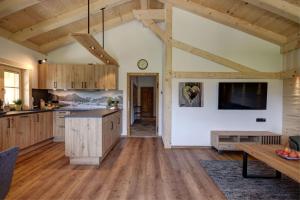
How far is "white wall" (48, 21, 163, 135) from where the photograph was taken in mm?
6871

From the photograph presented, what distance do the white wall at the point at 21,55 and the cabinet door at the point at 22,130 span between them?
1.51 meters

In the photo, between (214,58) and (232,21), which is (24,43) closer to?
(214,58)

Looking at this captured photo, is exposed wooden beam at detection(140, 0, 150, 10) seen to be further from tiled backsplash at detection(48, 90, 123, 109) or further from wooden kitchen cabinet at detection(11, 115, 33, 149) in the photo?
wooden kitchen cabinet at detection(11, 115, 33, 149)

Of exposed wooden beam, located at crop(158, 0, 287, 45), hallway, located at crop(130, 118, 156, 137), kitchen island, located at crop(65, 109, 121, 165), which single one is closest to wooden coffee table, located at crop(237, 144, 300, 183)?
kitchen island, located at crop(65, 109, 121, 165)

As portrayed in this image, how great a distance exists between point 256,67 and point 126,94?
3.87 metres

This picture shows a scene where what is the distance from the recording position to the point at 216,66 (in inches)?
212

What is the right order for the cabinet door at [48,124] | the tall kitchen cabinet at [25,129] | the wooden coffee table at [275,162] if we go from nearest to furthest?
the wooden coffee table at [275,162]
the tall kitchen cabinet at [25,129]
the cabinet door at [48,124]

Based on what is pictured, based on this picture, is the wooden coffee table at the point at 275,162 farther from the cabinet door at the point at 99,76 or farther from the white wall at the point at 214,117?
the cabinet door at the point at 99,76

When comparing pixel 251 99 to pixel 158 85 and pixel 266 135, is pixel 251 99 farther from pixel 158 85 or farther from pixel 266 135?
pixel 158 85

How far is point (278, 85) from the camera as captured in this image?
212 inches

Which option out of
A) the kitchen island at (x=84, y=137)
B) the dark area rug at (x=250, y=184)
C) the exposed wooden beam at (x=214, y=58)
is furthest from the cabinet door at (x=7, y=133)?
the exposed wooden beam at (x=214, y=58)

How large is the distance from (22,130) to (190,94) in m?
3.99

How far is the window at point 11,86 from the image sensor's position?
5.14 m

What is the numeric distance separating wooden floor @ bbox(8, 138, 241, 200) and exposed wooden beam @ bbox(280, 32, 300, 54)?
2.82 meters
